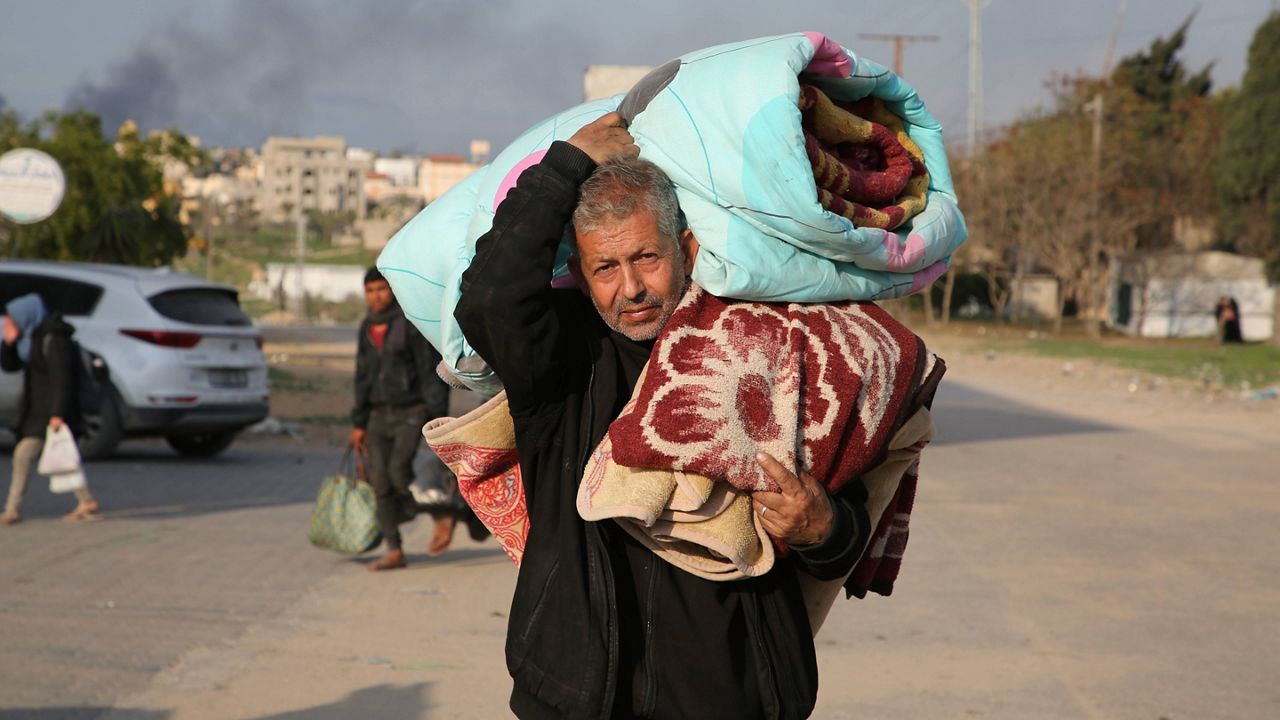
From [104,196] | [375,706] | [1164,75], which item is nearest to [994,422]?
[375,706]

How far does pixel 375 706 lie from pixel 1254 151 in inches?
1604

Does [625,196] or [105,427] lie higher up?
[625,196]

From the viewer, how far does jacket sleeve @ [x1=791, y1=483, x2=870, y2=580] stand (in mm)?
2590

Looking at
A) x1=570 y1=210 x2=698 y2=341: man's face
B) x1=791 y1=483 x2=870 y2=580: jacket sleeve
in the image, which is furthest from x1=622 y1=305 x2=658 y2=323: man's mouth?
x1=791 y1=483 x2=870 y2=580: jacket sleeve

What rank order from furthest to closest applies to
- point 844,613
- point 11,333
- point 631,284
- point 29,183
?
point 29,183, point 11,333, point 844,613, point 631,284

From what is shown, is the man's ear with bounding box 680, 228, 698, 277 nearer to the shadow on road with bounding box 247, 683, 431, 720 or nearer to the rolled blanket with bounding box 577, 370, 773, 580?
the rolled blanket with bounding box 577, 370, 773, 580

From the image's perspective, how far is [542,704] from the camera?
269 cm

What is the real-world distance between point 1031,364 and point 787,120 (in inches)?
1203

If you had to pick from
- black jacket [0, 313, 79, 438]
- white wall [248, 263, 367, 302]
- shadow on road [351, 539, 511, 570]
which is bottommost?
white wall [248, 263, 367, 302]

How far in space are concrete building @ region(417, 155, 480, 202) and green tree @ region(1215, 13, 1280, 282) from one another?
134930 millimetres

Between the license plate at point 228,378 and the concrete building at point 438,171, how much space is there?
516ft

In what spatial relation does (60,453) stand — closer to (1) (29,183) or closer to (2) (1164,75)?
(1) (29,183)

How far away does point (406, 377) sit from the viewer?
8.98 m

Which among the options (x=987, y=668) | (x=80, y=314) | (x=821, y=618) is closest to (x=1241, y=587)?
(x=987, y=668)
